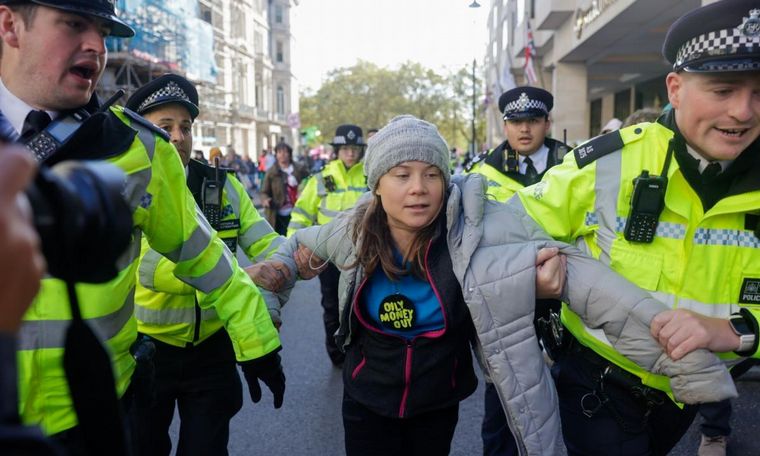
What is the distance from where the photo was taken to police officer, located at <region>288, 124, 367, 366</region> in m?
5.79

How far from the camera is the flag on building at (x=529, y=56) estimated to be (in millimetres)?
15734

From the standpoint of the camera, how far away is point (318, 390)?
498 centimetres

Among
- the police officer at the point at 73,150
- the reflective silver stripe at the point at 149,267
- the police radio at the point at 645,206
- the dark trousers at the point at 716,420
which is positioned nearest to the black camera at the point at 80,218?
the police officer at the point at 73,150

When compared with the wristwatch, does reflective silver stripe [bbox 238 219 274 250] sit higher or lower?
higher

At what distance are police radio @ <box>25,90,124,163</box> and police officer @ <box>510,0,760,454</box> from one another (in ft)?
5.19

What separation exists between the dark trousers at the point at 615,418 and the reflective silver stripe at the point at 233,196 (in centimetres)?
196

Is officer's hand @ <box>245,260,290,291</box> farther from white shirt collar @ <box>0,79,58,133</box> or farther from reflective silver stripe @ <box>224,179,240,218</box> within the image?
white shirt collar @ <box>0,79,58,133</box>

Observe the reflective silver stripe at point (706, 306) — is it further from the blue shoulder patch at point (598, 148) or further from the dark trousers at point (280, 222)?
the dark trousers at point (280, 222)

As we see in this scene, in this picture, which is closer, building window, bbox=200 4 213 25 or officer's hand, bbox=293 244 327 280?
officer's hand, bbox=293 244 327 280

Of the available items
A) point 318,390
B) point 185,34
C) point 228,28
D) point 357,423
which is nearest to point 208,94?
point 185,34

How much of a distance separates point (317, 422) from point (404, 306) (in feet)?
7.76

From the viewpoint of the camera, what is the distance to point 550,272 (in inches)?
80.5

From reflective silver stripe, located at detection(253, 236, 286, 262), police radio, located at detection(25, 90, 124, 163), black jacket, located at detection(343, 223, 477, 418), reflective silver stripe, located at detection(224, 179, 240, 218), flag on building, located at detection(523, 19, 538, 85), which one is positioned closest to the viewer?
police radio, located at detection(25, 90, 124, 163)

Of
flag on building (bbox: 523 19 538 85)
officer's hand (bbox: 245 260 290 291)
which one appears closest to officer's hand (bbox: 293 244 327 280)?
officer's hand (bbox: 245 260 290 291)
